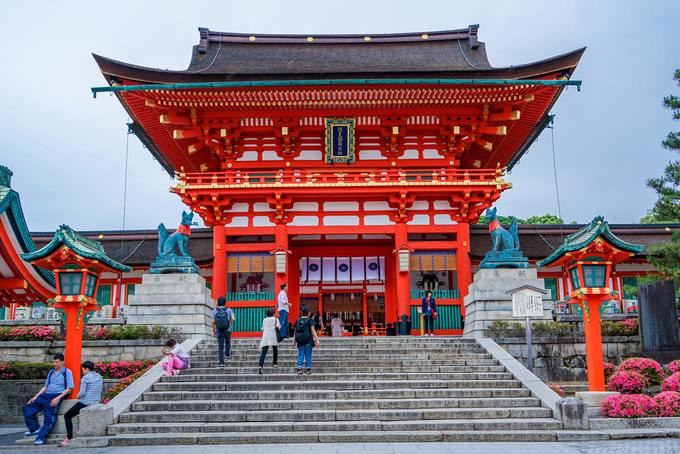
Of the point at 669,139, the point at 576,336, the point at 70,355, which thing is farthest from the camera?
the point at 669,139

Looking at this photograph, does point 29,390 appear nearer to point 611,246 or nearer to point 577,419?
point 577,419

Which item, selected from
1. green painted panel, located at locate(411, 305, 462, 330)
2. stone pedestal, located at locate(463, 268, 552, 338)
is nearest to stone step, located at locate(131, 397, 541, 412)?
stone pedestal, located at locate(463, 268, 552, 338)

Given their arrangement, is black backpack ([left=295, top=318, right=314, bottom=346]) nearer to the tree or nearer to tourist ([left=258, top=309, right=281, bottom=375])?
tourist ([left=258, top=309, right=281, bottom=375])

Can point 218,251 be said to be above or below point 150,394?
above

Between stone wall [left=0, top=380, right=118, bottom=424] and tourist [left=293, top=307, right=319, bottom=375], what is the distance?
15.1 feet

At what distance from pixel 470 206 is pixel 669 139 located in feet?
22.9

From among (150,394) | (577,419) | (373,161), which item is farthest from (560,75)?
(150,394)

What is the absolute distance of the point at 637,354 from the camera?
1617cm

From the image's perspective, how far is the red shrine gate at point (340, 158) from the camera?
20469 mm

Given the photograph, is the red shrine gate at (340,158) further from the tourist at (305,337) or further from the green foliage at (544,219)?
the green foliage at (544,219)

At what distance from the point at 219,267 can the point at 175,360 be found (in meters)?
7.76

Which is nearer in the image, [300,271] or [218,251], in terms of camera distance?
[218,251]

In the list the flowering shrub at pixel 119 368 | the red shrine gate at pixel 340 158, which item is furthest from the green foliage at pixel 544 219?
the flowering shrub at pixel 119 368

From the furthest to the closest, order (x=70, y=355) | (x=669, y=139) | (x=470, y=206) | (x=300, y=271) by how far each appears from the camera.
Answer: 1. (x=300, y=271)
2. (x=470, y=206)
3. (x=669, y=139)
4. (x=70, y=355)
